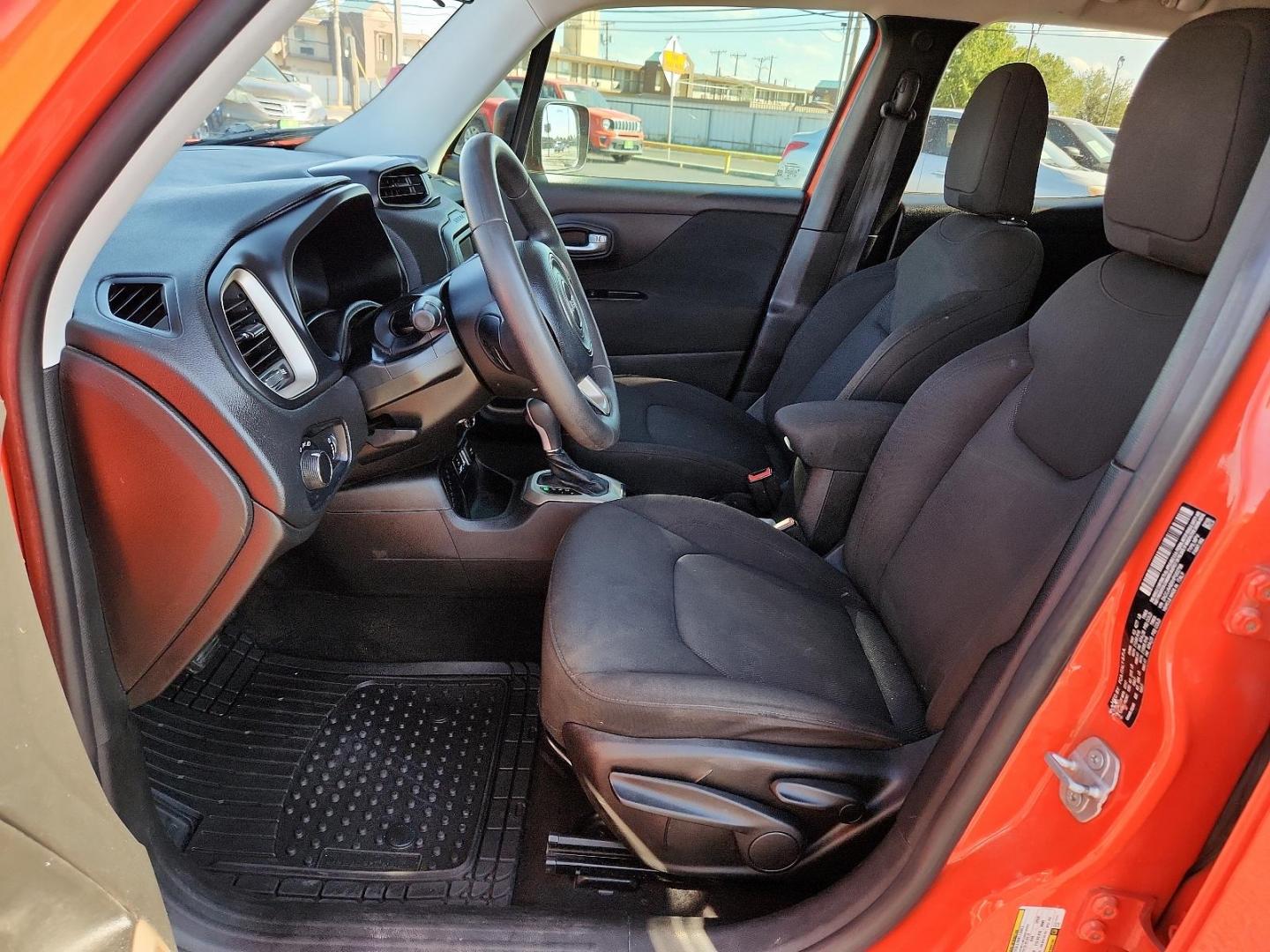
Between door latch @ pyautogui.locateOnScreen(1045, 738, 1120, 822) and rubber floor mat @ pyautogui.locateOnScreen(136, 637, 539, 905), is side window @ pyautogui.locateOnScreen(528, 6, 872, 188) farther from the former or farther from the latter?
door latch @ pyautogui.locateOnScreen(1045, 738, 1120, 822)

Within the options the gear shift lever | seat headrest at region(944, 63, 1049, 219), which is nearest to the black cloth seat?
seat headrest at region(944, 63, 1049, 219)

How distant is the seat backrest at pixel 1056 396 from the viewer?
1.02 metres

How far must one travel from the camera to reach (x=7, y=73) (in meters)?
0.70

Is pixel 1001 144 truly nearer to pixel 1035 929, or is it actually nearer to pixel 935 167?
pixel 935 167

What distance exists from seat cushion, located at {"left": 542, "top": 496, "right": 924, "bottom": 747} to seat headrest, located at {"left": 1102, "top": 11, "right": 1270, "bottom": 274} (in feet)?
2.18

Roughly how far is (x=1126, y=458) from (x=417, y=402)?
1061mm

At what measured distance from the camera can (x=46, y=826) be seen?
2.32 feet

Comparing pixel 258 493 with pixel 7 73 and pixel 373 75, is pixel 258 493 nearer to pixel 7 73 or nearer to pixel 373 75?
pixel 7 73

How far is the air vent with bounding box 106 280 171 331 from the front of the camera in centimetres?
103

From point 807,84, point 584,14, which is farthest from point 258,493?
point 807,84

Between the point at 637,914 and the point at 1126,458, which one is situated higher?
the point at 1126,458

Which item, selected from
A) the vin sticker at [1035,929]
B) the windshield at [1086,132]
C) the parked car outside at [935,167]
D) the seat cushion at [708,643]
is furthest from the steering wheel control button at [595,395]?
the windshield at [1086,132]

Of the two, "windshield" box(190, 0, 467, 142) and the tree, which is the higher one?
the tree

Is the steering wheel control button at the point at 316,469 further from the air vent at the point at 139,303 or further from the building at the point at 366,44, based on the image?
the building at the point at 366,44
